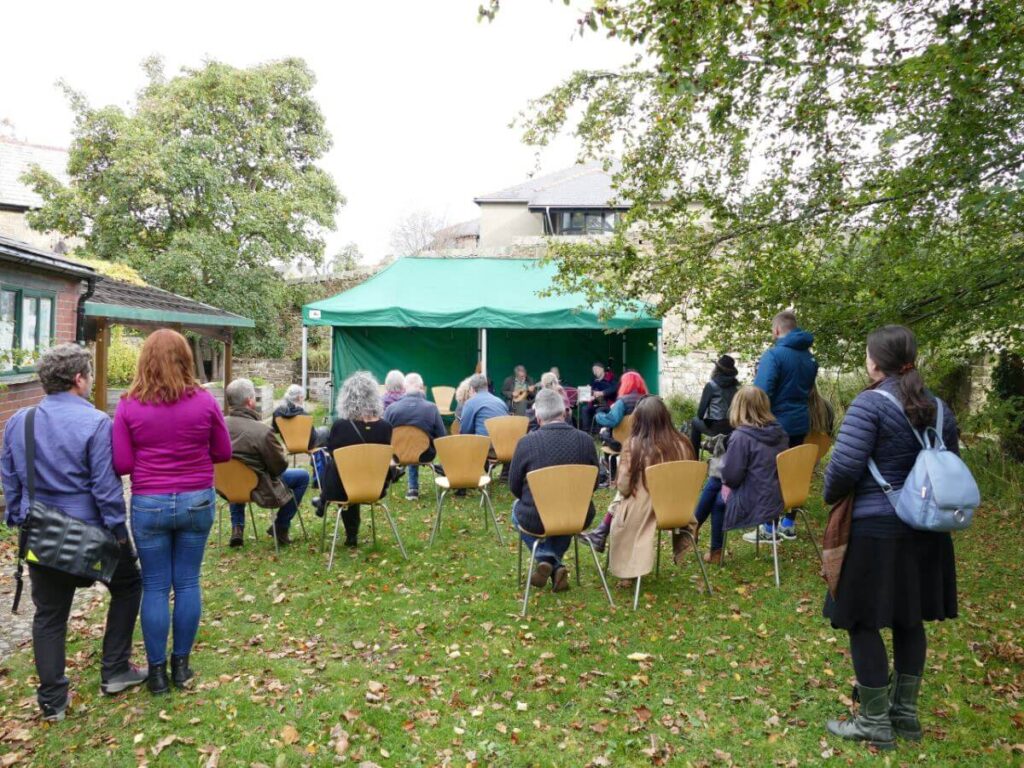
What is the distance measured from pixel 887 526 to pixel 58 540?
3.13 m

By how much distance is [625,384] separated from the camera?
6.93m

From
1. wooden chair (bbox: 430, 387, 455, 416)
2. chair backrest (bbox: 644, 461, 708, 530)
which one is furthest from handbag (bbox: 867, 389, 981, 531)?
wooden chair (bbox: 430, 387, 455, 416)

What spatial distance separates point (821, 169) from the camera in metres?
5.99

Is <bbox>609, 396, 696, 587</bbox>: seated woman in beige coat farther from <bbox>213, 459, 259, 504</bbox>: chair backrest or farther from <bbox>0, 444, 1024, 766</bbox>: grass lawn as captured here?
<bbox>213, 459, 259, 504</bbox>: chair backrest

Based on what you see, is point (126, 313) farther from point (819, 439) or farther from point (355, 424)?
point (819, 439)

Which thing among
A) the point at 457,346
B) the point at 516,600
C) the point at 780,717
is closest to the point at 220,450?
the point at 516,600

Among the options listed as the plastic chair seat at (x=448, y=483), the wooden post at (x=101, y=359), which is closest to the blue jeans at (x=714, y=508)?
the plastic chair seat at (x=448, y=483)

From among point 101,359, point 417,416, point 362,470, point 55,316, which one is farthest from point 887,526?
point 101,359

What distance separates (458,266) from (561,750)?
1201 centimetres

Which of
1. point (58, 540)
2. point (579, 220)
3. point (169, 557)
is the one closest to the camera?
point (58, 540)

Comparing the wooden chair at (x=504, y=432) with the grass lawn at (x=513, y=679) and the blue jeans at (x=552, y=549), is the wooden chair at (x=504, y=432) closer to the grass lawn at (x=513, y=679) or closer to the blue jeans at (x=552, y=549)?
the grass lawn at (x=513, y=679)

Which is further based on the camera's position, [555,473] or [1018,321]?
[1018,321]

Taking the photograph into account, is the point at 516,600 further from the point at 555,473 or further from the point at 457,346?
the point at 457,346

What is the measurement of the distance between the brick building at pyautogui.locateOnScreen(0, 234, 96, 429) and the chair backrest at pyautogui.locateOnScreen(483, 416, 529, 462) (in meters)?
3.98
